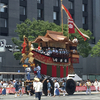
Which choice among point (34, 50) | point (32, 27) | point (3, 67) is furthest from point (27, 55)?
point (3, 67)

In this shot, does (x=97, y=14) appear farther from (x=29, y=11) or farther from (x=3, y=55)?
(x=3, y=55)

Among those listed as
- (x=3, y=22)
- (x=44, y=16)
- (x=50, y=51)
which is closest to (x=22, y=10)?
(x=44, y=16)

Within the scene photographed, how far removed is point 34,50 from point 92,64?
3609 centimetres

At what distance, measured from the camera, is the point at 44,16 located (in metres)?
62.0

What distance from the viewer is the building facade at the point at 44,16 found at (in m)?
54.2

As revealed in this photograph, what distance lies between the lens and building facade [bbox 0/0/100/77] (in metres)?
54.2

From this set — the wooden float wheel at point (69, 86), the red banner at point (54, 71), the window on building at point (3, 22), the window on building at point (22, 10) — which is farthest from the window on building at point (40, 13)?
the wooden float wheel at point (69, 86)

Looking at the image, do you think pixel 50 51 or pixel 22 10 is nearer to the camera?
pixel 50 51

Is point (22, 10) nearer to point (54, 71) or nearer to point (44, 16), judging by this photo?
point (44, 16)

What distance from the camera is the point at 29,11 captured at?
2363 inches

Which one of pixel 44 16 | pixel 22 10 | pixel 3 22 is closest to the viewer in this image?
pixel 3 22

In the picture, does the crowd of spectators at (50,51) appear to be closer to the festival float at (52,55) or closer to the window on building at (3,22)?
the festival float at (52,55)

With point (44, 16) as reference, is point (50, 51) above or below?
below

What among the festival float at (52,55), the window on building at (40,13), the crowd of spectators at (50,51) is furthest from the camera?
the window on building at (40,13)
